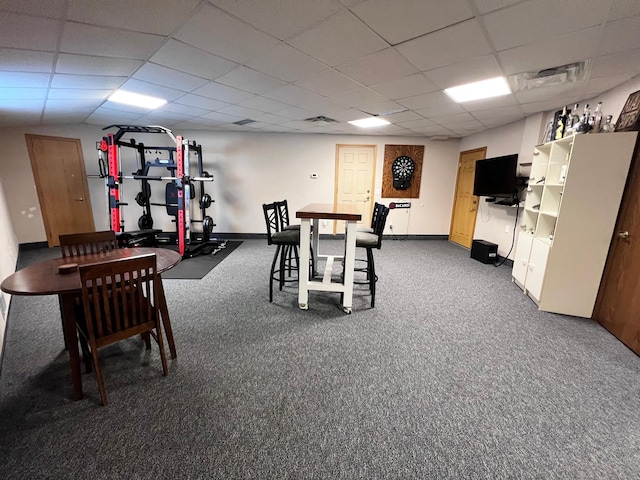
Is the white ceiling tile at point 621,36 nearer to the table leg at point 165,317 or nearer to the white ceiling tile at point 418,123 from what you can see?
the white ceiling tile at point 418,123

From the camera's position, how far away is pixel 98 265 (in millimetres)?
1418

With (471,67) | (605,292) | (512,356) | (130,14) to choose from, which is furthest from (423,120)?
(130,14)

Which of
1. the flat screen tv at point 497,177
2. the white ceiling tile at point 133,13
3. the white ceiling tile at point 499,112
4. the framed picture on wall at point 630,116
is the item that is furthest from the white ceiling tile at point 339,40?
the flat screen tv at point 497,177

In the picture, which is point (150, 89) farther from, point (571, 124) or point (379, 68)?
point (571, 124)

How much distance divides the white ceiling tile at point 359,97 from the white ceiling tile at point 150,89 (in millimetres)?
2027

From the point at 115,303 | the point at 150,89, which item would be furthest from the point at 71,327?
the point at 150,89

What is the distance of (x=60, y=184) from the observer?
5102 mm

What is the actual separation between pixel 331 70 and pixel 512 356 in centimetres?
303

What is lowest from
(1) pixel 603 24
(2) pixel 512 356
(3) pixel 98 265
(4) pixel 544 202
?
(2) pixel 512 356

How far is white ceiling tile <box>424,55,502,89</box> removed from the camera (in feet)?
7.42

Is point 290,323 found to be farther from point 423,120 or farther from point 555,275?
point 423,120

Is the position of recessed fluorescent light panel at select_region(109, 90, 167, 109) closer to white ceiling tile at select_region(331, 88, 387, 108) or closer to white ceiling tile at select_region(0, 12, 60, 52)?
white ceiling tile at select_region(0, 12, 60, 52)

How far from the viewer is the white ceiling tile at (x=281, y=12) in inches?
61.7

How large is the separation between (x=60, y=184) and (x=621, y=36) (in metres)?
7.96
